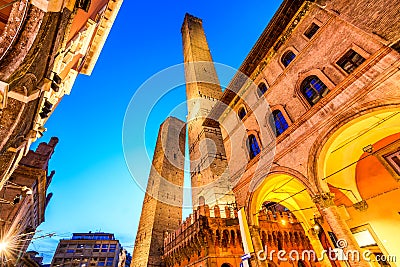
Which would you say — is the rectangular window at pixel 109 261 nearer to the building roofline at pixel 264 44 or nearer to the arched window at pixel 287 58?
the building roofline at pixel 264 44

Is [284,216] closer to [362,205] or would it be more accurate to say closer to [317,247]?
[317,247]

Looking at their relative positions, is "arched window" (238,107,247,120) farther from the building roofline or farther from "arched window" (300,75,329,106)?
"arched window" (300,75,329,106)

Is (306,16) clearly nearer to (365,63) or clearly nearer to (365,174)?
(365,63)

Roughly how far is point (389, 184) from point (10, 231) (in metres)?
21.6

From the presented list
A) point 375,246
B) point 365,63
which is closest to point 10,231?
point 375,246

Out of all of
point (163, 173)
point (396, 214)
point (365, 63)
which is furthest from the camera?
point (163, 173)

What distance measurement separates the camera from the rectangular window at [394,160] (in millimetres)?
7612

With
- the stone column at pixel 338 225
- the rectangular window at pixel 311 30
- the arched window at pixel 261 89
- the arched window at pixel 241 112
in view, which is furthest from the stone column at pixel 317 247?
the rectangular window at pixel 311 30

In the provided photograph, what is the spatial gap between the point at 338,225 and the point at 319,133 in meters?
3.36

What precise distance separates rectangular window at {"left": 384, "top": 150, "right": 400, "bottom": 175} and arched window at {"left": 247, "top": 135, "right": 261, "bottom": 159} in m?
5.36

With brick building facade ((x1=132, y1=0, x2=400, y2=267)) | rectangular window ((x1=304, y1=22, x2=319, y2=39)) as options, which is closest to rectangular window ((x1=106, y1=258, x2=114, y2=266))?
brick building facade ((x1=132, y1=0, x2=400, y2=267))

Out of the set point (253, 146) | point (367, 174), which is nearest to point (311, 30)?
point (253, 146)

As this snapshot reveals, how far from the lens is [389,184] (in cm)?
796

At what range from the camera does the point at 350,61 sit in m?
7.73
